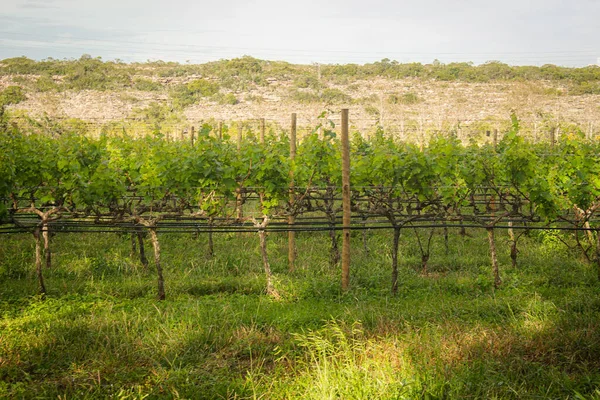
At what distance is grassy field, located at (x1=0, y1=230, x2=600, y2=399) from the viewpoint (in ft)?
12.4

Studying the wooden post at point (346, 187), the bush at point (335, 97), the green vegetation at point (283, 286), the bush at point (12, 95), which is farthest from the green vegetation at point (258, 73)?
the wooden post at point (346, 187)

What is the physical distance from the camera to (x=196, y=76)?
3994 cm

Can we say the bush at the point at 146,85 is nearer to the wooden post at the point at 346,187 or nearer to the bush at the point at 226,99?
the bush at the point at 226,99

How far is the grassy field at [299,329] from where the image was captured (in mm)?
3781

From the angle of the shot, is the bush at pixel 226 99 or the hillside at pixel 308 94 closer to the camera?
the hillside at pixel 308 94


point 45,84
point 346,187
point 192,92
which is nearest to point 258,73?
point 192,92

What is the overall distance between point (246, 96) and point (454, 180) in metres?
29.2

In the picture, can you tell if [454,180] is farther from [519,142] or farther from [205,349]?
[205,349]

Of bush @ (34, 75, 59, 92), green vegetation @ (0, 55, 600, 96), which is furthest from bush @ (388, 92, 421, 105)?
bush @ (34, 75, 59, 92)

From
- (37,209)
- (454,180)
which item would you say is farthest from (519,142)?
(37,209)

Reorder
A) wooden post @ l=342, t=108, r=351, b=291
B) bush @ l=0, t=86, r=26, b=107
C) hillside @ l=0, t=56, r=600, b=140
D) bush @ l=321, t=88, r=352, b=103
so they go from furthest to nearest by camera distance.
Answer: bush @ l=321, t=88, r=352, b=103
bush @ l=0, t=86, r=26, b=107
hillside @ l=0, t=56, r=600, b=140
wooden post @ l=342, t=108, r=351, b=291

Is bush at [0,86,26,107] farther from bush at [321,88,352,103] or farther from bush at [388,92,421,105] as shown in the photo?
bush at [388,92,421,105]

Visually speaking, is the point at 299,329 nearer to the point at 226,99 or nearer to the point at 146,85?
the point at 226,99

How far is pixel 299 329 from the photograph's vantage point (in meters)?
5.14
